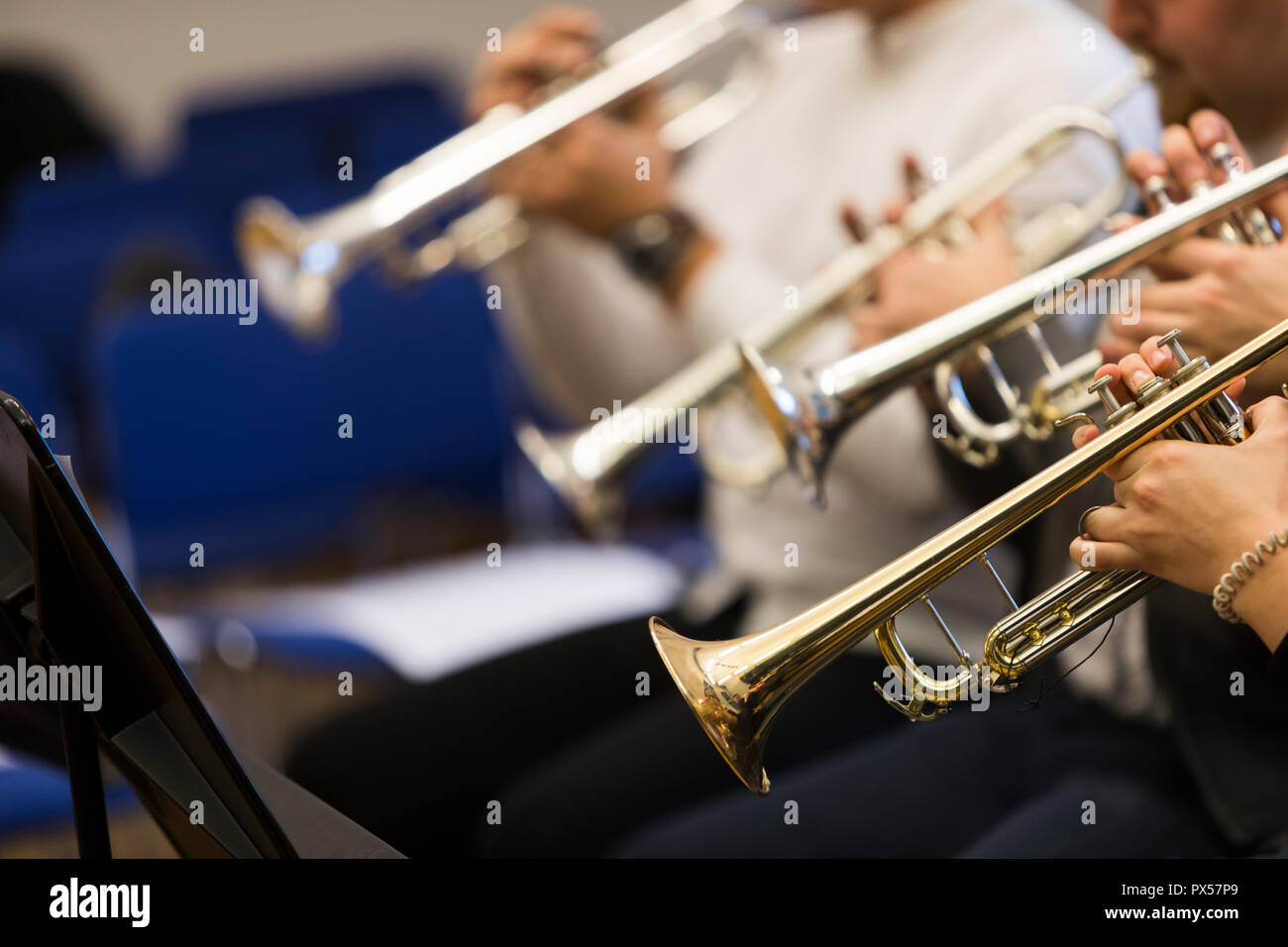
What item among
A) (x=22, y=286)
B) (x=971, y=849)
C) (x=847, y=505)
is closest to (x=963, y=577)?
(x=847, y=505)

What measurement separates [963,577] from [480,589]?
626mm

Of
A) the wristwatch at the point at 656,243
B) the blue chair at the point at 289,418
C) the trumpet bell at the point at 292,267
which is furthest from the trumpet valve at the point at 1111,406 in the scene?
the blue chair at the point at 289,418

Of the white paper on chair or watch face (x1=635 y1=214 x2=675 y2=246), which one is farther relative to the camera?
the white paper on chair

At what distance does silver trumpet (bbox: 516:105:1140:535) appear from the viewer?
2.74 ft

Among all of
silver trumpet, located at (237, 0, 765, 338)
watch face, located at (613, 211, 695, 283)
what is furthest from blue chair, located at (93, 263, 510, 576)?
watch face, located at (613, 211, 695, 283)

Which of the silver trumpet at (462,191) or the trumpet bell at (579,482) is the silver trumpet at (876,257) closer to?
the trumpet bell at (579,482)

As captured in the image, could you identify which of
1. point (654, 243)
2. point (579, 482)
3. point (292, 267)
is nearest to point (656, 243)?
point (654, 243)

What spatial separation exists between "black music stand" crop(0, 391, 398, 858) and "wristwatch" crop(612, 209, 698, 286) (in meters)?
0.57

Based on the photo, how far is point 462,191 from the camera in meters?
1.20

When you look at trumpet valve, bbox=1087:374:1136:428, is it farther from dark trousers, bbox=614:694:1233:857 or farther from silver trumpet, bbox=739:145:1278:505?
dark trousers, bbox=614:694:1233:857

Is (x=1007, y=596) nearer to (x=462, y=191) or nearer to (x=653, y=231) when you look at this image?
(x=653, y=231)

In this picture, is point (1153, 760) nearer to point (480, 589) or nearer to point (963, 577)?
point (963, 577)

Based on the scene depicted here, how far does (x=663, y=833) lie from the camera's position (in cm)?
82

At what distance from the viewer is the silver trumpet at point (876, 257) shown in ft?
2.74
